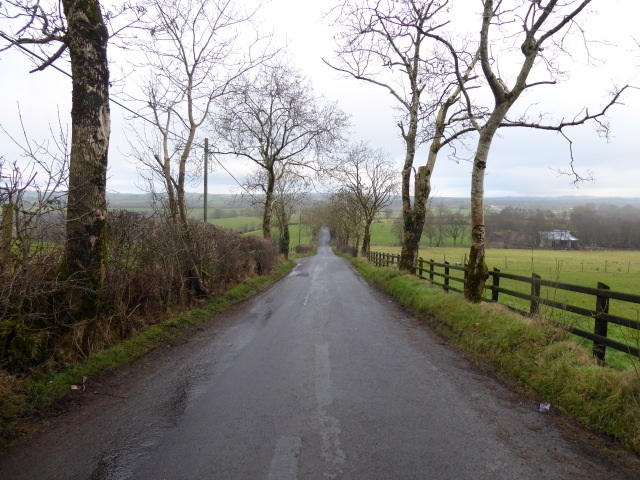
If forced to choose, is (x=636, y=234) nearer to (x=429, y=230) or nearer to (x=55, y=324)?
(x=429, y=230)

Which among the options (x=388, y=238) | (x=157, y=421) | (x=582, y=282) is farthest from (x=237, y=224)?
(x=388, y=238)

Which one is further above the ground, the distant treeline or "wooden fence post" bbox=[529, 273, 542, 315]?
the distant treeline

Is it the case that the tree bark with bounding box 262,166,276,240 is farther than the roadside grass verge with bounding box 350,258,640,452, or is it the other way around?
the tree bark with bounding box 262,166,276,240

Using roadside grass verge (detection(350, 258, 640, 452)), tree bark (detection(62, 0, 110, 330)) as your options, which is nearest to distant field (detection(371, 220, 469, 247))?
roadside grass verge (detection(350, 258, 640, 452))

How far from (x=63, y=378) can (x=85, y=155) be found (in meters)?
2.98

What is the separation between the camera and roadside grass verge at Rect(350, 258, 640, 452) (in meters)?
3.67

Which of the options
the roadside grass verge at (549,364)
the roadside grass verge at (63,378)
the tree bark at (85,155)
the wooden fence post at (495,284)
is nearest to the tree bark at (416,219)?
the wooden fence post at (495,284)

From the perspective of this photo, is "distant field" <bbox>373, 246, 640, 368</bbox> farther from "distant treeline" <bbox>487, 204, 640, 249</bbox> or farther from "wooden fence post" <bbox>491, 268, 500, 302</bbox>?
"distant treeline" <bbox>487, 204, 640, 249</bbox>

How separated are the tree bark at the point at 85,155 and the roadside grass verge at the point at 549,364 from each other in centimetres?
590

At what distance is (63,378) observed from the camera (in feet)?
15.3

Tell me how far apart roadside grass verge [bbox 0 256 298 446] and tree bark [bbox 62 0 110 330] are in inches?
28.9

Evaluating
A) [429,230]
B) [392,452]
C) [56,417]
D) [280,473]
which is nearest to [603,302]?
[392,452]

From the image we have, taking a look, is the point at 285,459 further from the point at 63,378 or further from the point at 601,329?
the point at 601,329

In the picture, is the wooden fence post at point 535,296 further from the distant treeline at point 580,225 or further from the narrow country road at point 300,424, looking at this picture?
the distant treeline at point 580,225
